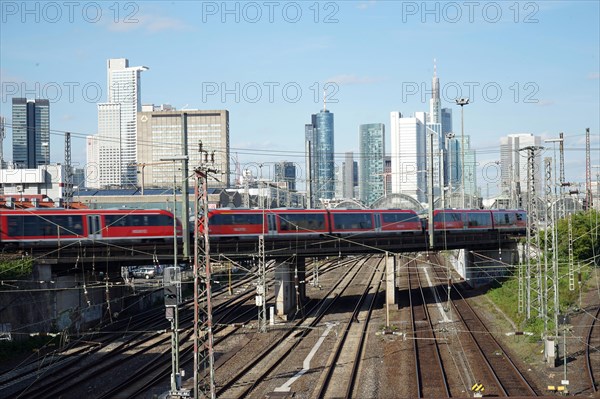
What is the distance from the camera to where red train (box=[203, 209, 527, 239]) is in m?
41.0

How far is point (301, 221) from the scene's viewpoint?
141 feet

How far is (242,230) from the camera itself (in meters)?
41.2

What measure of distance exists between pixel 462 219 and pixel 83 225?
27113 millimetres

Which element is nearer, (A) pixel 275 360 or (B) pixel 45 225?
(A) pixel 275 360

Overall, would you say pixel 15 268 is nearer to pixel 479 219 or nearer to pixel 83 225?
pixel 83 225

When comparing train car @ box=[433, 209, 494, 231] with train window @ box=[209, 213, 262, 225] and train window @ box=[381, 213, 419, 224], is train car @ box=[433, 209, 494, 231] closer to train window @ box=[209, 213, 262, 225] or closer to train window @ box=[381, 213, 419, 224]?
train window @ box=[381, 213, 419, 224]

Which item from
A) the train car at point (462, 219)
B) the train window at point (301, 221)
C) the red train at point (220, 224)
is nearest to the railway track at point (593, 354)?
the train car at point (462, 219)

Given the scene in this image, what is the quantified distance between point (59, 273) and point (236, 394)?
47.7ft

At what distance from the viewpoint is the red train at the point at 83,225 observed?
118ft

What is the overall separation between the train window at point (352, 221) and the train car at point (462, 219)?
18.6 feet

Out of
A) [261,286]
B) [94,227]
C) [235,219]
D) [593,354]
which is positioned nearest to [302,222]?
[235,219]

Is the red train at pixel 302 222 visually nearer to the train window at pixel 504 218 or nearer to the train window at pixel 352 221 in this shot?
the train window at pixel 352 221

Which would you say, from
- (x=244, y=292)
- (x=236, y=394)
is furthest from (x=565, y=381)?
(x=244, y=292)

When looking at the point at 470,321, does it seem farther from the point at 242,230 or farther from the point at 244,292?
the point at 244,292
